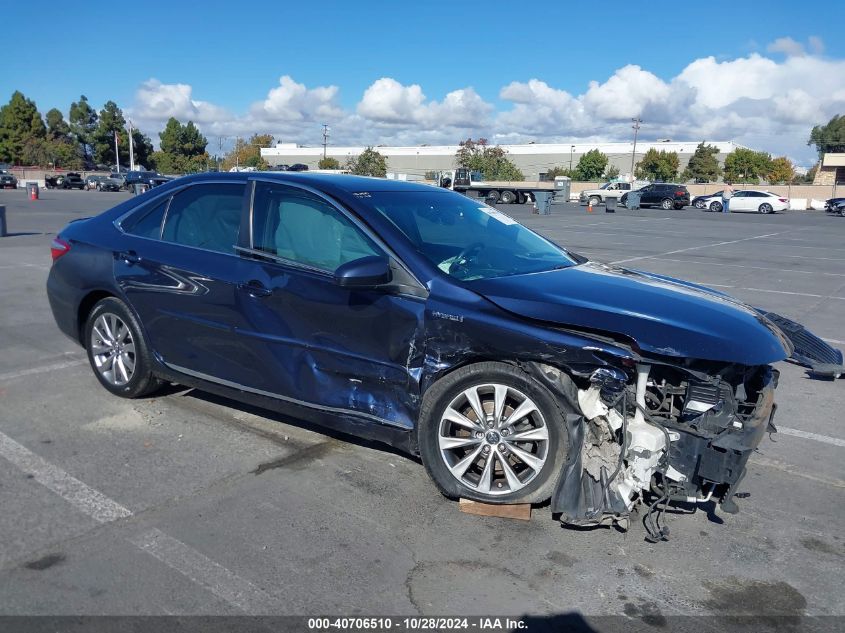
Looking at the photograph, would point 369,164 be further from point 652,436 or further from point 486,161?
point 652,436

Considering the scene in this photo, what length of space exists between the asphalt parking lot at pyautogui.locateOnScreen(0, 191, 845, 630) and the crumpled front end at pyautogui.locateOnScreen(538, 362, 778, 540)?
0.78ft

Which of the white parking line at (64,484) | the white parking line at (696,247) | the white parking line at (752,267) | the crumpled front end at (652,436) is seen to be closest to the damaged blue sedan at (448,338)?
the crumpled front end at (652,436)

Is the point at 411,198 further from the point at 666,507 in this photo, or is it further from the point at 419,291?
the point at 666,507

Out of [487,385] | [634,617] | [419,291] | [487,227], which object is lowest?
[634,617]

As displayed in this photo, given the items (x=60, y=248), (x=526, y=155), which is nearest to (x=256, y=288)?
(x=60, y=248)

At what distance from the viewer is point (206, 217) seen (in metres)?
4.80

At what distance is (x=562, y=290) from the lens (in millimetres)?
3766

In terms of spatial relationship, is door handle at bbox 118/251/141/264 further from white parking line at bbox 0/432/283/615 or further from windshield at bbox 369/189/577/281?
windshield at bbox 369/189/577/281

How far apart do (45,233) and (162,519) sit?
56.4 feet

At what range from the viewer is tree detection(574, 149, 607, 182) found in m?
89.1

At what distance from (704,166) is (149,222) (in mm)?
88826

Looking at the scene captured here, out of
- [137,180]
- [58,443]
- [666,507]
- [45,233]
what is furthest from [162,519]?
[137,180]

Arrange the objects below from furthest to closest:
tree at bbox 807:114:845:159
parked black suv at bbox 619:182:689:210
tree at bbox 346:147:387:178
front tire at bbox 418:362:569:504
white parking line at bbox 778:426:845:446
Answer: tree at bbox 807:114:845:159, tree at bbox 346:147:387:178, parked black suv at bbox 619:182:689:210, white parking line at bbox 778:426:845:446, front tire at bbox 418:362:569:504

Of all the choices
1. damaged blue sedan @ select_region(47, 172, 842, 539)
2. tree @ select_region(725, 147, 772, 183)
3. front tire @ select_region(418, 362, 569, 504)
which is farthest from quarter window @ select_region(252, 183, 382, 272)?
tree @ select_region(725, 147, 772, 183)
